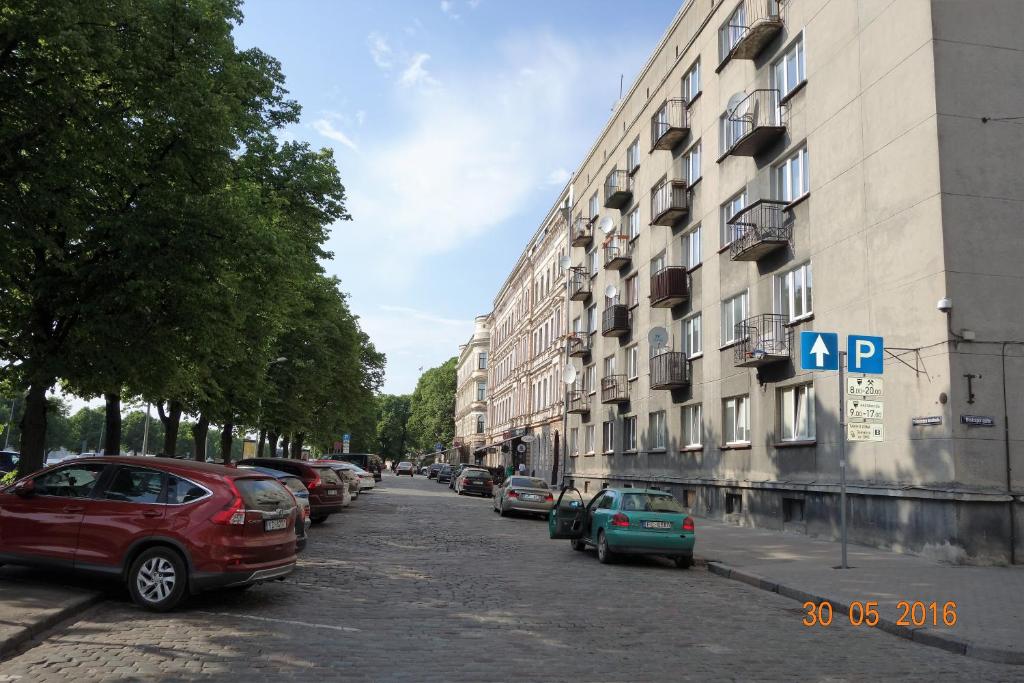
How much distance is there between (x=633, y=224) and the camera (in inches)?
1363

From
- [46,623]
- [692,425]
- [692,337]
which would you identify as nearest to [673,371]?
[692,337]

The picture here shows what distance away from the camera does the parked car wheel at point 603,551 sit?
14601mm

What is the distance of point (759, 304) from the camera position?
22234mm

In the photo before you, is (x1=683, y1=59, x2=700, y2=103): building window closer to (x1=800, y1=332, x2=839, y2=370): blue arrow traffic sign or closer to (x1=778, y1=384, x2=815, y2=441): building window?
(x1=778, y1=384, x2=815, y2=441): building window

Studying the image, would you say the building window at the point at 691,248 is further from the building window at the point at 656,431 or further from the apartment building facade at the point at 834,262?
the building window at the point at 656,431

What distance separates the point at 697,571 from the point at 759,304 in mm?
9837

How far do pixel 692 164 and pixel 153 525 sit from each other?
2322 centimetres

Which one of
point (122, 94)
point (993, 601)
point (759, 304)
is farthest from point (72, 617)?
point (759, 304)

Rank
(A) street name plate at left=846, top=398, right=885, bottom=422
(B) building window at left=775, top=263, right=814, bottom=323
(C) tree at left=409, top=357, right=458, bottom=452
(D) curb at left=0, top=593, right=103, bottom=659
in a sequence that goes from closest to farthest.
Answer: (D) curb at left=0, top=593, right=103, bottom=659 < (A) street name plate at left=846, top=398, right=885, bottom=422 < (B) building window at left=775, top=263, right=814, bottom=323 < (C) tree at left=409, top=357, right=458, bottom=452

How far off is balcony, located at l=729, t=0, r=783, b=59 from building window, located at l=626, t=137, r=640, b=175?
34.6 feet

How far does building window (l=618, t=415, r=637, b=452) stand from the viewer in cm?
3350

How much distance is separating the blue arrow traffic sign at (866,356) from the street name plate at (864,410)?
58 centimetres

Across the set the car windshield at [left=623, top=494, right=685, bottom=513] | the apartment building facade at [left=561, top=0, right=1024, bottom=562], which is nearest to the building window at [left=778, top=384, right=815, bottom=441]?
Result: the apartment building facade at [left=561, top=0, right=1024, bottom=562]

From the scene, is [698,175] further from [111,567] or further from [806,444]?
[111,567]
